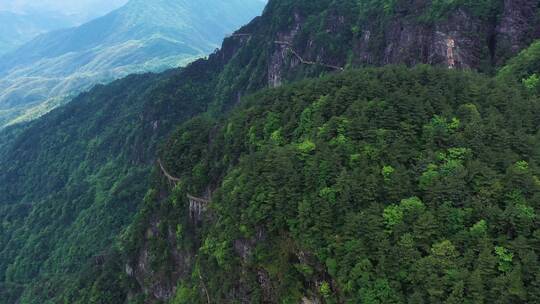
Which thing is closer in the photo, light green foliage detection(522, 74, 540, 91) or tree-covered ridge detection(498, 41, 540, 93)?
light green foliage detection(522, 74, 540, 91)

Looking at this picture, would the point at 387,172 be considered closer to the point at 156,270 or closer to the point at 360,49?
the point at 156,270

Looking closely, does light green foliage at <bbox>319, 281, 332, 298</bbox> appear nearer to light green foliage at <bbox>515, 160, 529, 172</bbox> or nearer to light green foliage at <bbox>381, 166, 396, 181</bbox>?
light green foliage at <bbox>381, 166, 396, 181</bbox>

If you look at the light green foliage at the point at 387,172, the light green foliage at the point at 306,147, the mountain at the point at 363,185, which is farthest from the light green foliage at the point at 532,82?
the light green foliage at the point at 306,147

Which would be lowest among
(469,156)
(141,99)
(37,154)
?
(37,154)

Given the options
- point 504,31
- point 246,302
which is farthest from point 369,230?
point 504,31

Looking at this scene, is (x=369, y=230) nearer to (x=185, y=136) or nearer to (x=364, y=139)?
(x=364, y=139)

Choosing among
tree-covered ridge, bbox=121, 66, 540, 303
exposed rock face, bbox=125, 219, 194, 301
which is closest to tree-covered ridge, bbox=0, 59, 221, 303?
exposed rock face, bbox=125, 219, 194, 301
